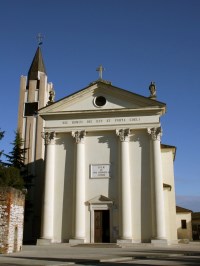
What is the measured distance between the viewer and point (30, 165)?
41.9 metres

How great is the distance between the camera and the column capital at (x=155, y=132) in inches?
1177

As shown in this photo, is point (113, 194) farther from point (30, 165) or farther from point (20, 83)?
point (20, 83)

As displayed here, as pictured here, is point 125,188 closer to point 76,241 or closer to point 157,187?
point 157,187

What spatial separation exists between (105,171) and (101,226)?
4.39 metres

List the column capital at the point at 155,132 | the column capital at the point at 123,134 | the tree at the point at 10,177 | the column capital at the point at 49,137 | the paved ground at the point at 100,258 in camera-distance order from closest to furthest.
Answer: the paved ground at the point at 100,258 → the tree at the point at 10,177 → the column capital at the point at 155,132 → the column capital at the point at 123,134 → the column capital at the point at 49,137

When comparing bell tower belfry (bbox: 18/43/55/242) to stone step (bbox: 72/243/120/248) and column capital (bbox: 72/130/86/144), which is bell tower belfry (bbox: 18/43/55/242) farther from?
stone step (bbox: 72/243/120/248)

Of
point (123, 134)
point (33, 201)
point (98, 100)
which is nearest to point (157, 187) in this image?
point (123, 134)

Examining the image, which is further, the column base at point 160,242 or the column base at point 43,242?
the column base at point 43,242

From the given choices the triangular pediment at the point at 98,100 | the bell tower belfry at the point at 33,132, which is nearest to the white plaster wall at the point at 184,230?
the bell tower belfry at the point at 33,132

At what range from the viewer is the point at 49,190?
30156 mm

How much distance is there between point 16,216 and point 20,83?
2959cm

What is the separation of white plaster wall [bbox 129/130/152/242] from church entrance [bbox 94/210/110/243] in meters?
2.15

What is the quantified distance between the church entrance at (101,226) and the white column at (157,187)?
3.88 m

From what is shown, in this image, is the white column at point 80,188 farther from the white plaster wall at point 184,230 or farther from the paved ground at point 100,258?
the white plaster wall at point 184,230
